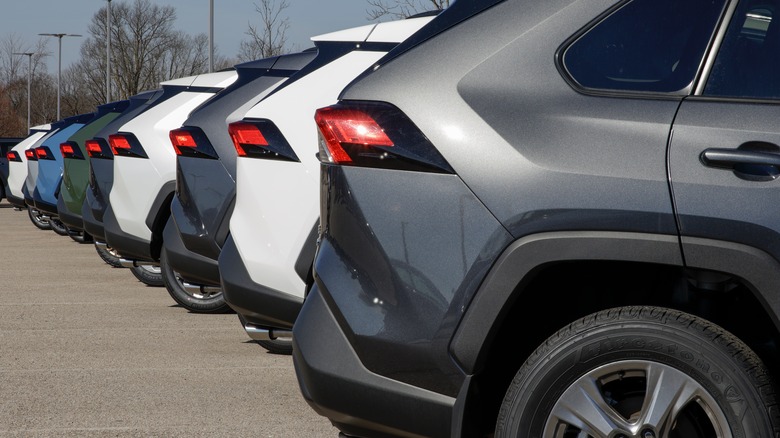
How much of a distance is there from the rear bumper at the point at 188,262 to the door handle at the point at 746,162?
15.8 feet

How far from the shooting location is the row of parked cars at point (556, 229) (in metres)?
3.02

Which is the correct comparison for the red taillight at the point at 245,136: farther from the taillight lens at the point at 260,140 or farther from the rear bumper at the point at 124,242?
the rear bumper at the point at 124,242

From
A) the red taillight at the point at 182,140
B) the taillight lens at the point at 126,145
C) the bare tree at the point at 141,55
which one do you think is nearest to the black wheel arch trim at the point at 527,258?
the red taillight at the point at 182,140

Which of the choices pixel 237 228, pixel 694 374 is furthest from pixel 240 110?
pixel 694 374

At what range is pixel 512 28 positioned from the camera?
3252 millimetres

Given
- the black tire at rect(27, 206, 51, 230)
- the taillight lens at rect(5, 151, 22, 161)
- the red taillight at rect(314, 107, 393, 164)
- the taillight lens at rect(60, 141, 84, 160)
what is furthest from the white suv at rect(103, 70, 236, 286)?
the taillight lens at rect(5, 151, 22, 161)

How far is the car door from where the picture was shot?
2.94 meters

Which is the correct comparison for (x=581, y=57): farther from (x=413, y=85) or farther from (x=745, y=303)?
(x=745, y=303)

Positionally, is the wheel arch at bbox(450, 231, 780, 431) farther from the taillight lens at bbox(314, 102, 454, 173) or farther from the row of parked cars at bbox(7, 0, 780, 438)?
the taillight lens at bbox(314, 102, 454, 173)

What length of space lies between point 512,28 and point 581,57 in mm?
201

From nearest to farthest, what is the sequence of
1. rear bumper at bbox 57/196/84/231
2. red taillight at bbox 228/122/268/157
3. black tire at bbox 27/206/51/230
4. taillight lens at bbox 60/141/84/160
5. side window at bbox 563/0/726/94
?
side window at bbox 563/0/726/94, red taillight at bbox 228/122/268/157, taillight lens at bbox 60/141/84/160, rear bumper at bbox 57/196/84/231, black tire at bbox 27/206/51/230

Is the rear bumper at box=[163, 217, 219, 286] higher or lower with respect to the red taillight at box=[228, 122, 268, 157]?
lower

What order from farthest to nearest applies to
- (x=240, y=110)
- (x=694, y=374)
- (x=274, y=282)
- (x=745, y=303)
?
(x=240, y=110) < (x=274, y=282) < (x=745, y=303) < (x=694, y=374)

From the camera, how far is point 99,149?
1062cm
